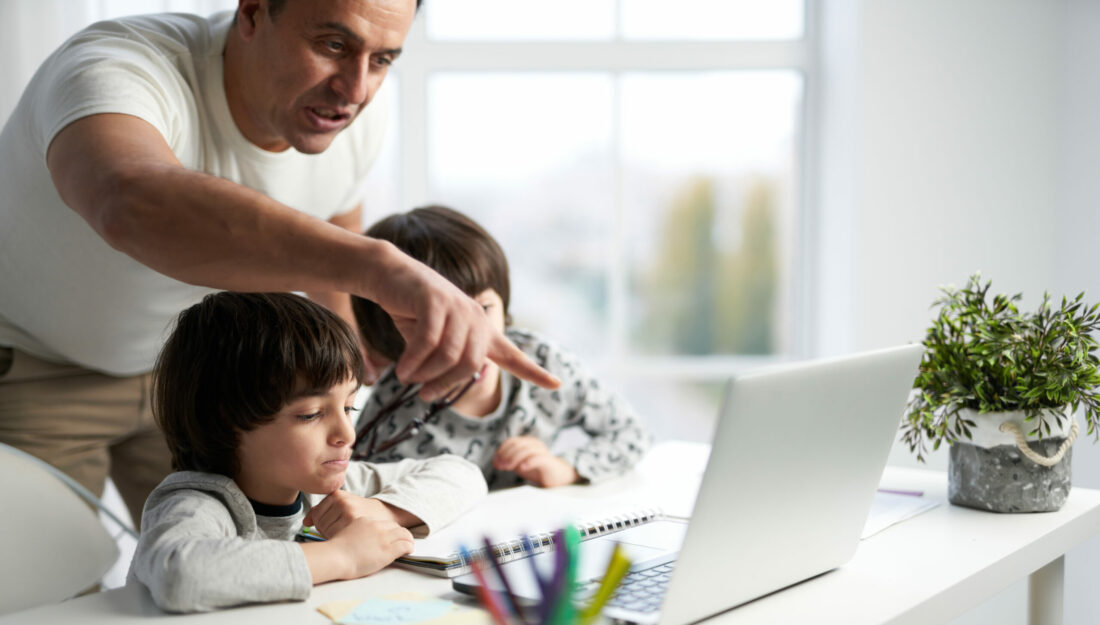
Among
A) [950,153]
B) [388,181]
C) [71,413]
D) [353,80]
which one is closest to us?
[353,80]

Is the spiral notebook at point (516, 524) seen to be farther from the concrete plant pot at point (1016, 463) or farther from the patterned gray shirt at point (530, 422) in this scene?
the concrete plant pot at point (1016, 463)

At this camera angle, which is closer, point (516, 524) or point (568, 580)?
point (568, 580)

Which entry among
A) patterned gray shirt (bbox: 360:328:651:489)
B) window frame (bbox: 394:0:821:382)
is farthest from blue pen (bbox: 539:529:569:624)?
window frame (bbox: 394:0:821:382)

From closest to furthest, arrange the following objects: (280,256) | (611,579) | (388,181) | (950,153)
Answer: (611,579) → (280,256) → (950,153) → (388,181)

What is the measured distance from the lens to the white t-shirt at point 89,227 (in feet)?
4.26

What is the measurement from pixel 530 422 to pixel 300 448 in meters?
0.60

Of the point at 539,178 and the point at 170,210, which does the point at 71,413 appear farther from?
the point at 539,178

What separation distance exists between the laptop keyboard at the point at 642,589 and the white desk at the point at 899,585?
0.18ft

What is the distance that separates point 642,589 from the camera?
850 millimetres

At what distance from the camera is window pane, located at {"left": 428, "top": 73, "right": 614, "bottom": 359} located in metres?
3.03

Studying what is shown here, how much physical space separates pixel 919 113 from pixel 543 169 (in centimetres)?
112

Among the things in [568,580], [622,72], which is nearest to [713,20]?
[622,72]

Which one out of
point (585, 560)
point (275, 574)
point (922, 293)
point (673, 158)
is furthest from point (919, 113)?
point (275, 574)

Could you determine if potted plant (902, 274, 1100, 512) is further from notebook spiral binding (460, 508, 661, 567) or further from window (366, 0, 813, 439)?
window (366, 0, 813, 439)
